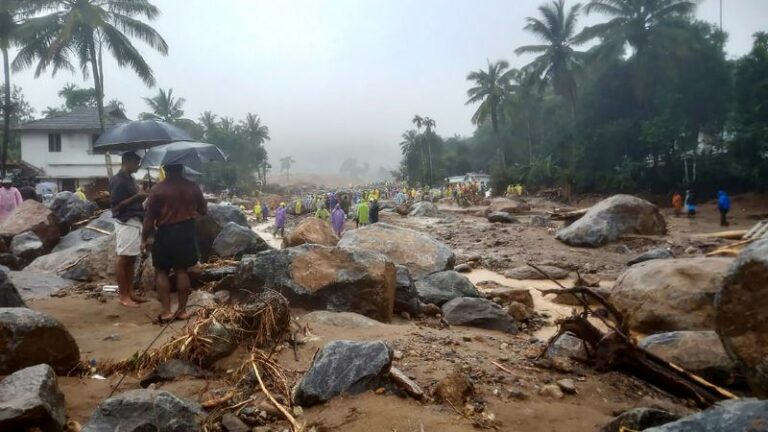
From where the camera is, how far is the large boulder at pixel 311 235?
27.8 feet

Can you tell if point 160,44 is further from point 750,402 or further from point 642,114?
point 642,114

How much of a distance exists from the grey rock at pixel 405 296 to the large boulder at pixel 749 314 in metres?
3.26

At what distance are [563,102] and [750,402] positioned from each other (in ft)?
136

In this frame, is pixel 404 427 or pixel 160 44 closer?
pixel 404 427

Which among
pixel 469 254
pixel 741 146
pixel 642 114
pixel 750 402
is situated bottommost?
pixel 469 254

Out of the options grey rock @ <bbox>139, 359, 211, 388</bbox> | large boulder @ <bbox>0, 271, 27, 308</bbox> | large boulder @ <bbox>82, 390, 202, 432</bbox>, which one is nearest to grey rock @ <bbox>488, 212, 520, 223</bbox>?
grey rock @ <bbox>139, 359, 211, 388</bbox>

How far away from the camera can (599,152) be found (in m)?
29.4

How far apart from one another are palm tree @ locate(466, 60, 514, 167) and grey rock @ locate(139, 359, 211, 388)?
1518 inches

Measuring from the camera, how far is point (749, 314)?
2.28m

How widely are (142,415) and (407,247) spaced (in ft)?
18.4

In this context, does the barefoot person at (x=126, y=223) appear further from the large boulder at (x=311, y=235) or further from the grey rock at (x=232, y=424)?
the large boulder at (x=311, y=235)

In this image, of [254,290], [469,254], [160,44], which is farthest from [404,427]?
[160,44]

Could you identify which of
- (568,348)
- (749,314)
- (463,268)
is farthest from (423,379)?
(463,268)

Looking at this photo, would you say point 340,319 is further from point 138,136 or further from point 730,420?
point 138,136
